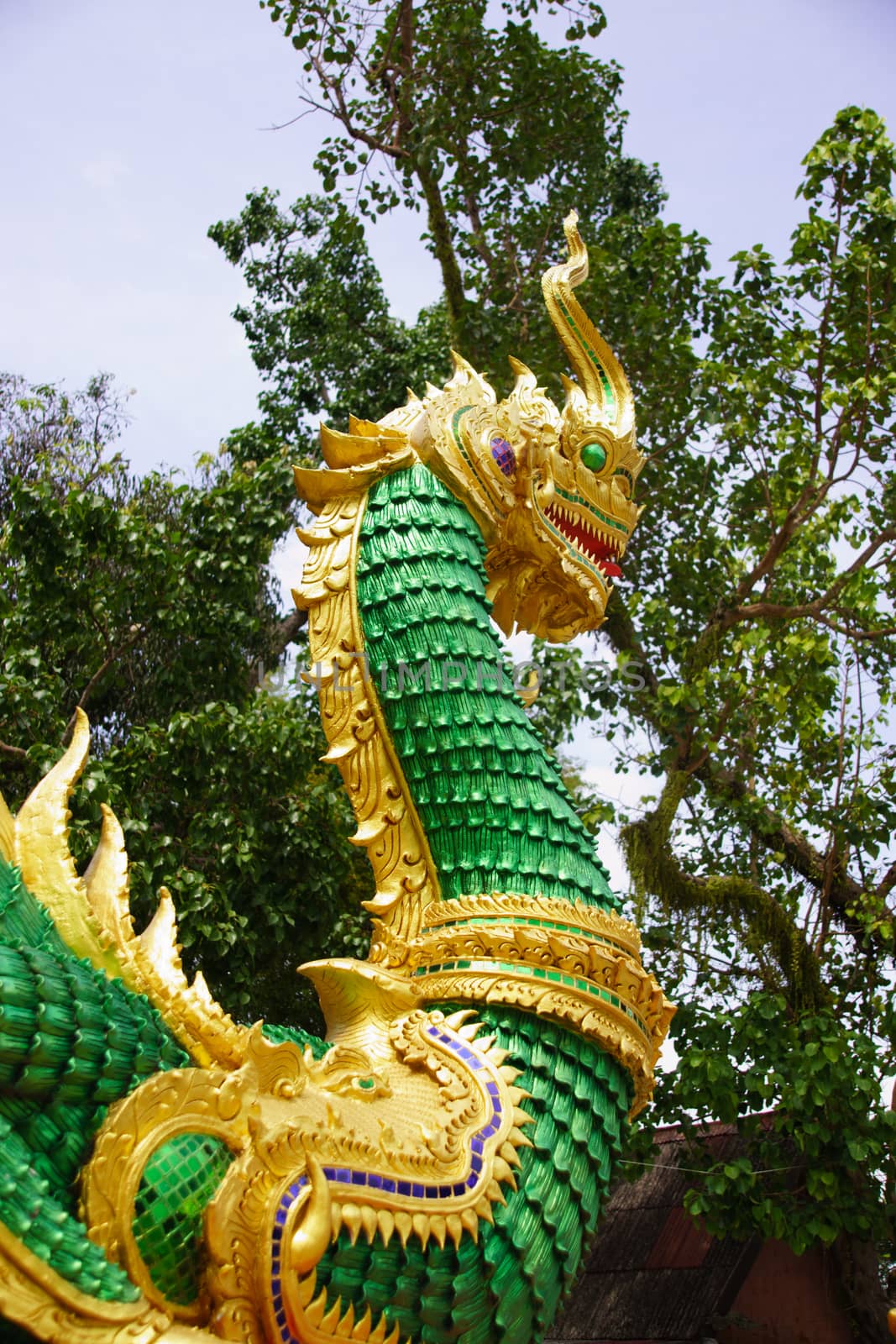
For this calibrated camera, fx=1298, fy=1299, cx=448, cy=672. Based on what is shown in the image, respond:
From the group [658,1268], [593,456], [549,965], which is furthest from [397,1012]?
[658,1268]

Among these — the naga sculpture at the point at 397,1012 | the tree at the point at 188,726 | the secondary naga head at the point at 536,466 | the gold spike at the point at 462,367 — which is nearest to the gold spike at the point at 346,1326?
the naga sculpture at the point at 397,1012

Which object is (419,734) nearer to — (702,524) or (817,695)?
(817,695)

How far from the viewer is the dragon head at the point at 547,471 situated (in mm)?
2844

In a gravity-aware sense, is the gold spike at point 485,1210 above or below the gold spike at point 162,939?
below

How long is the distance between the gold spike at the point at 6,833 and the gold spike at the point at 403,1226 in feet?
2.48

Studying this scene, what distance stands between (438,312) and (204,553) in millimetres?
5793

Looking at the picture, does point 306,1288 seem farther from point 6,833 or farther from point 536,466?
point 536,466

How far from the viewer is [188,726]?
5789 mm

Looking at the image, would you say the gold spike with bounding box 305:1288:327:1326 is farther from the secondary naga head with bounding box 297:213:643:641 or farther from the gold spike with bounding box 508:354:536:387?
the gold spike with bounding box 508:354:536:387

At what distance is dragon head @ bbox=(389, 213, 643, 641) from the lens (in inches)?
112

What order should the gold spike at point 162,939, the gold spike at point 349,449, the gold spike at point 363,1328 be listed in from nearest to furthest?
1. the gold spike at point 363,1328
2. the gold spike at point 162,939
3. the gold spike at point 349,449

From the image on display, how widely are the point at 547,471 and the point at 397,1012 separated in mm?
1281

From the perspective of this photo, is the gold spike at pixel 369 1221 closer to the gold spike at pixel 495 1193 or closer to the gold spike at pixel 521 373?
the gold spike at pixel 495 1193

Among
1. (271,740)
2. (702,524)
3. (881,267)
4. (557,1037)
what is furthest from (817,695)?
(557,1037)
